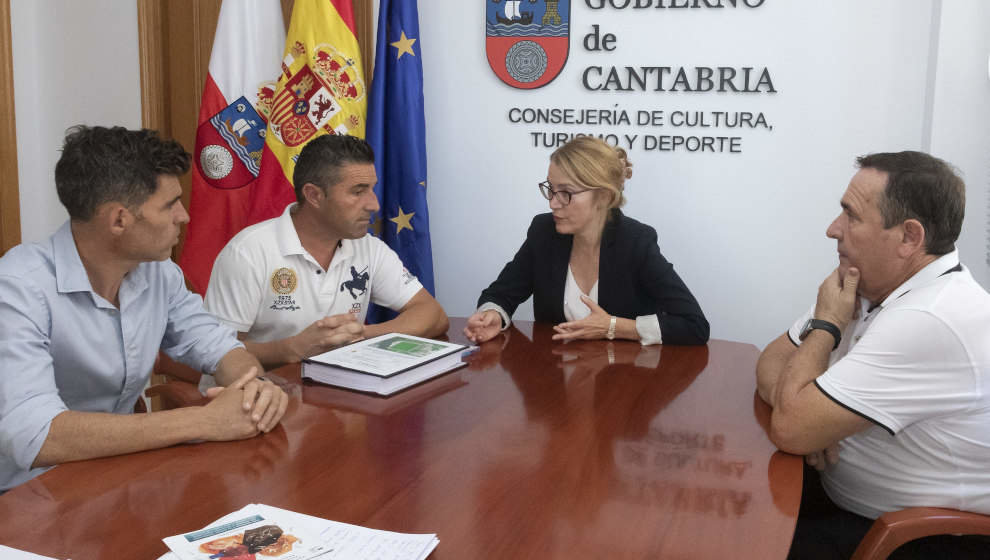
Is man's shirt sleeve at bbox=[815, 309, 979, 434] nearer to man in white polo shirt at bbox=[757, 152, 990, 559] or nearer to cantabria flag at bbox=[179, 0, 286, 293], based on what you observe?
man in white polo shirt at bbox=[757, 152, 990, 559]

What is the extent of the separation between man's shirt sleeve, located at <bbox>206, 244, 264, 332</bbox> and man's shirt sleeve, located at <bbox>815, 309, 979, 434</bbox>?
169cm

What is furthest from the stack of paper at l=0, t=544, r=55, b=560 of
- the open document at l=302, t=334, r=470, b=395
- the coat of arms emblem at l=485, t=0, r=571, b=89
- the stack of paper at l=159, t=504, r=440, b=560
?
the coat of arms emblem at l=485, t=0, r=571, b=89

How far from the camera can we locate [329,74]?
3.48 metres

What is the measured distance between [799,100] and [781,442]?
2.11m

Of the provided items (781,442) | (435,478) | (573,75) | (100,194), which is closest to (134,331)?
(100,194)

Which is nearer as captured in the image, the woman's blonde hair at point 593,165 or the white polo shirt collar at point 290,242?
the white polo shirt collar at point 290,242

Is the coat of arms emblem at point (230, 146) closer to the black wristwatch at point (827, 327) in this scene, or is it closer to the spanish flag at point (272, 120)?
the spanish flag at point (272, 120)

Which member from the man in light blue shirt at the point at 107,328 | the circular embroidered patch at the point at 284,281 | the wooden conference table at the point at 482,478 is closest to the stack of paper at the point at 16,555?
the wooden conference table at the point at 482,478

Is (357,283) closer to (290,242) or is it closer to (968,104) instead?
(290,242)

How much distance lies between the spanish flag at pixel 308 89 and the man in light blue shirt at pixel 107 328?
1448 mm

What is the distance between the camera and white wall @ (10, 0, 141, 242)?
400 centimetres

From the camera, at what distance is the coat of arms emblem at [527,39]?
11.8 ft

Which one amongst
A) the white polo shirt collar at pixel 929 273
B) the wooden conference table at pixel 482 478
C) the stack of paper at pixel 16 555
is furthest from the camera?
the white polo shirt collar at pixel 929 273

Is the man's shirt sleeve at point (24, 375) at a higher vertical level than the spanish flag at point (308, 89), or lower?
lower
